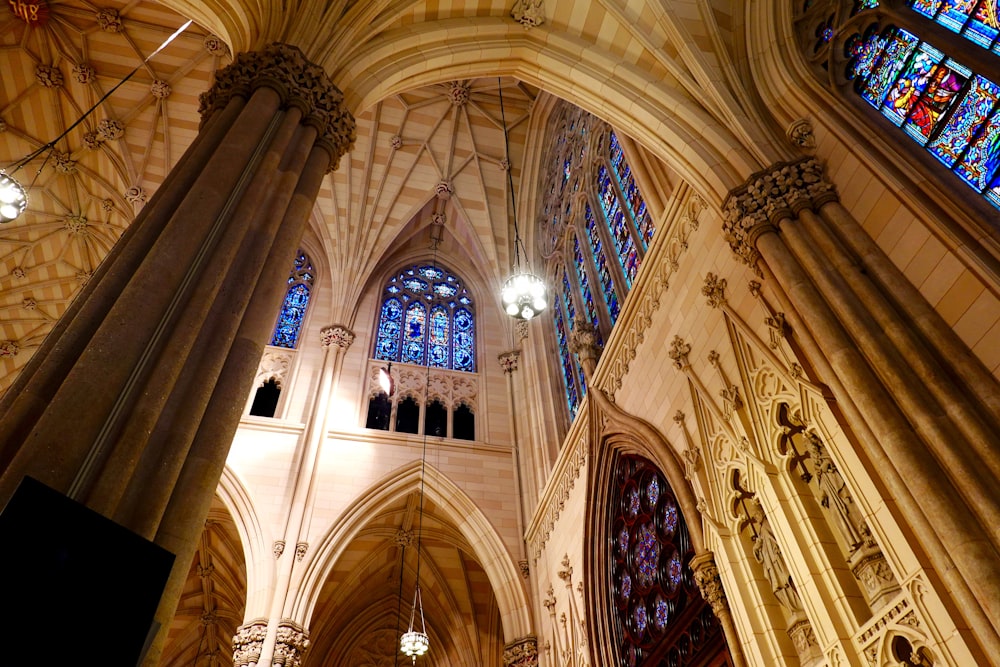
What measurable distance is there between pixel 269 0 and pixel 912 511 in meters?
6.74

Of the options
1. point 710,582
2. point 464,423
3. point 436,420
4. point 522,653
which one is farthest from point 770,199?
point 436,420

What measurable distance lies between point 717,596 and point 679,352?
230cm

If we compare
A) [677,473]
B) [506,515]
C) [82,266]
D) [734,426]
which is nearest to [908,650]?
[734,426]

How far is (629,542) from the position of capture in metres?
7.69

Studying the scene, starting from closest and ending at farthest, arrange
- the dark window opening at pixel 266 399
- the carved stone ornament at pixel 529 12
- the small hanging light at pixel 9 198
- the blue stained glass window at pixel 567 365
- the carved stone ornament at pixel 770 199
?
1. the carved stone ornament at pixel 770 199
2. the small hanging light at pixel 9 198
3. the carved stone ornament at pixel 529 12
4. the blue stained glass window at pixel 567 365
5. the dark window opening at pixel 266 399

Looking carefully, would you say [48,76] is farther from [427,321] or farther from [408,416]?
[408,416]

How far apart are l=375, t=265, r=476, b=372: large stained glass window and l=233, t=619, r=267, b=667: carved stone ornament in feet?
19.8

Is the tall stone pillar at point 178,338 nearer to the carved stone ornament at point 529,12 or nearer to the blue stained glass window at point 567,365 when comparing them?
the carved stone ornament at point 529,12

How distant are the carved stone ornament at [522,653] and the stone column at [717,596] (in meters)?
4.68

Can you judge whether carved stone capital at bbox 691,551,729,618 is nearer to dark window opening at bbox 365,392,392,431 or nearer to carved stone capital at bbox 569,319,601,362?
carved stone capital at bbox 569,319,601,362

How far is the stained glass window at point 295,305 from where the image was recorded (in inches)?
537

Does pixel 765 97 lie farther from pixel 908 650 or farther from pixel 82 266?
pixel 82 266

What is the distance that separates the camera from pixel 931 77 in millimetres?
4996

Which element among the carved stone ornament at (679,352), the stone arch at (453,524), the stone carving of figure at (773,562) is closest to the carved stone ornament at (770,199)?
the carved stone ornament at (679,352)
